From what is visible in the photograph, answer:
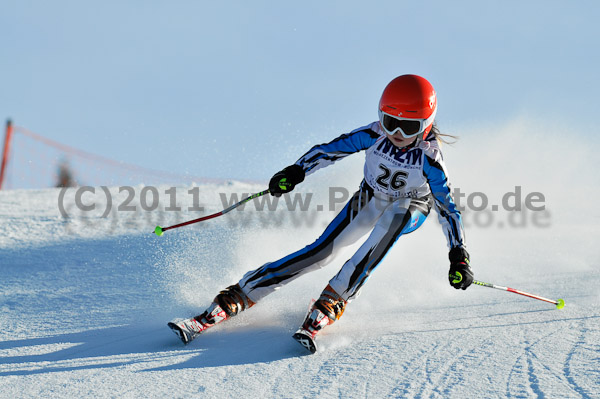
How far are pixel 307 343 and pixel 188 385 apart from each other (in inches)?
24.3

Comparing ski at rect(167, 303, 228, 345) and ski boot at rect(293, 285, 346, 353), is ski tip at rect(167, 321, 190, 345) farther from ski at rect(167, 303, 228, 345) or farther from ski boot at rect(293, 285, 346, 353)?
ski boot at rect(293, 285, 346, 353)

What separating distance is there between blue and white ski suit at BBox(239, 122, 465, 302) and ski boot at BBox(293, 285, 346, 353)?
2.2 inches

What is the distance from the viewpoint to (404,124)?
3045mm

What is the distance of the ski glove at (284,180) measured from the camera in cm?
A: 327

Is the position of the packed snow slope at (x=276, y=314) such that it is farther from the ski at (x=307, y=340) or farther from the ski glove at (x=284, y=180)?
the ski glove at (x=284, y=180)

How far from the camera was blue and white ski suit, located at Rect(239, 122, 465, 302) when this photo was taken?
10.1 feet

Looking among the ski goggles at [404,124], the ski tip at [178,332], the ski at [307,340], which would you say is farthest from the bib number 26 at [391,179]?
the ski tip at [178,332]

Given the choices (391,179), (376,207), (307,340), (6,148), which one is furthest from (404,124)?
(6,148)

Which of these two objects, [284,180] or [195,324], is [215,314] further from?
[284,180]

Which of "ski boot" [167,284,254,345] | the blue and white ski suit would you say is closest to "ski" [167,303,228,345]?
"ski boot" [167,284,254,345]

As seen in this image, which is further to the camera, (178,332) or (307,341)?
(178,332)

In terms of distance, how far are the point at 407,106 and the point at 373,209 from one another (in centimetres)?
68

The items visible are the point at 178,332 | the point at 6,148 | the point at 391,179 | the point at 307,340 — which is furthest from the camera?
the point at 6,148

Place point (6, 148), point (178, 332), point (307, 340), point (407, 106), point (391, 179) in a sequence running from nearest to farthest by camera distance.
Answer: point (307, 340) → point (178, 332) → point (407, 106) → point (391, 179) → point (6, 148)
